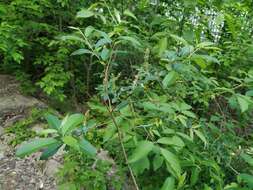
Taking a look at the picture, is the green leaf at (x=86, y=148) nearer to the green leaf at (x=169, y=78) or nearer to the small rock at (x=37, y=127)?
the green leaf at (x=169, y=78)

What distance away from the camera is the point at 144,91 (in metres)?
1.88

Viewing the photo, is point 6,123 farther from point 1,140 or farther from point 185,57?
point 185,57

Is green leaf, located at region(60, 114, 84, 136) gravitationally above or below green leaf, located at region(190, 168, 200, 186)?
above

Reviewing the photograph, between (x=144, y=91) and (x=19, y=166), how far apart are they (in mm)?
1257

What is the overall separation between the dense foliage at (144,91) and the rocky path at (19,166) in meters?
0.25

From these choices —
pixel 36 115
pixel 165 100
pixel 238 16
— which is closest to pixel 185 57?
pixel 165 100

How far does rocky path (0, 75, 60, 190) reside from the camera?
2.54 metres

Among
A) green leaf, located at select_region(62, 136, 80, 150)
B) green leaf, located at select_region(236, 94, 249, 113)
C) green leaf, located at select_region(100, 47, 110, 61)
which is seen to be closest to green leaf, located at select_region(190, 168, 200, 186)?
green leaf, located at select_region(236, 94, 249, 113)

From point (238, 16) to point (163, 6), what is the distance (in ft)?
2.69

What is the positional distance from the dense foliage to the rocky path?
249 millimetres

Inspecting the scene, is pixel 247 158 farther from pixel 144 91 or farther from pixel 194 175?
pixel 144 91

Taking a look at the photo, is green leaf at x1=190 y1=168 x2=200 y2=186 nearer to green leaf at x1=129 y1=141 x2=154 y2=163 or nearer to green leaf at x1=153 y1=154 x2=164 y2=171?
green leaf at x1=153 y1=154 x2=164 y2=171

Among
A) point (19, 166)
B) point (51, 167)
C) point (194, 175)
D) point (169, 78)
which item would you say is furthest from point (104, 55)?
point (19, 166)

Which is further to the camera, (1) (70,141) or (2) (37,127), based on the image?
(2) (37,127)
